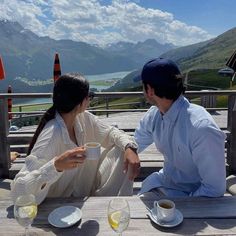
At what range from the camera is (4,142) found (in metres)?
4.18

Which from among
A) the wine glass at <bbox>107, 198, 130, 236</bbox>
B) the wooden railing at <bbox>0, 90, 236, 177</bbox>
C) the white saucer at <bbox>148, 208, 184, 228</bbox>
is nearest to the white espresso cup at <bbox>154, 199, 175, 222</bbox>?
the white saucer at <bbox>148, 208, 184, 228</bbox>

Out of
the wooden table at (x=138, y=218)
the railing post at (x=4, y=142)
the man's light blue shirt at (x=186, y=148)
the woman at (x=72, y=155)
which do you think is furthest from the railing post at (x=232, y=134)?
the railing post at (x=4, y=142)

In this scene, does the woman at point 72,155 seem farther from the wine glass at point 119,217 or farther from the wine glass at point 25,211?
the wine glass at point 119,217

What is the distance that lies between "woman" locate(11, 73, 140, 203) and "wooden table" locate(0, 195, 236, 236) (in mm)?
164

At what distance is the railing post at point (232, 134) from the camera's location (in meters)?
4.31

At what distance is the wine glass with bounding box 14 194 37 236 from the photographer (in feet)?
5.76

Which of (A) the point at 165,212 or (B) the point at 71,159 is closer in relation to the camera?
(A) the point at 165,212

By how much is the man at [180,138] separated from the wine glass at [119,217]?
0.71 m

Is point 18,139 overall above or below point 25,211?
below

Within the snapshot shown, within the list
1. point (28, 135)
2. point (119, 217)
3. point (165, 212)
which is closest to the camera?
point (119, 217)

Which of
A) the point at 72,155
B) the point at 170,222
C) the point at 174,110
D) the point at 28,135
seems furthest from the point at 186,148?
the point at 28,135

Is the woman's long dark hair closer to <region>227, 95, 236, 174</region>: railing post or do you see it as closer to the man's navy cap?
the man's navy cap

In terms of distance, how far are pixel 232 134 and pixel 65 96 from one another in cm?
264

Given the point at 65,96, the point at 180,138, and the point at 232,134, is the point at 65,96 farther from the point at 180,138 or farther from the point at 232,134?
the point at 232,134
